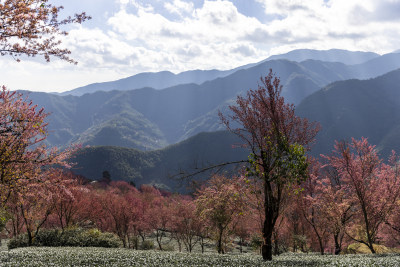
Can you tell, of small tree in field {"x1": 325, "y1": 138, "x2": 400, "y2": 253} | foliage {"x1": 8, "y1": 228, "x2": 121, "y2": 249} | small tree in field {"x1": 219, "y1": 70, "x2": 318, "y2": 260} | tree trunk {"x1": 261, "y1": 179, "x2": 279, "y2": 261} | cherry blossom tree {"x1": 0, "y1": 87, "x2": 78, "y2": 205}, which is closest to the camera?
cherry blossom tree {"x1": 0, "y1": 87, "x2": 78, "y2": 205}

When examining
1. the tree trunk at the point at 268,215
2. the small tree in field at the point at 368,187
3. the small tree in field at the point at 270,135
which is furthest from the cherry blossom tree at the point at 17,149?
the small tree in field at the point at 368,187

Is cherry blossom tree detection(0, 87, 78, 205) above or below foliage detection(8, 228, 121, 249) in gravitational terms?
above

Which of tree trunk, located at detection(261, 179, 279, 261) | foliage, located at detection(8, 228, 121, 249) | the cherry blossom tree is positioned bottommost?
foliage, located at detection(8, 228, 121, 249)

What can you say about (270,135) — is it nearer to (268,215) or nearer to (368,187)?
(268,215)

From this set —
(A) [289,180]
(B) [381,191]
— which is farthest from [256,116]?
(B) [381,191]

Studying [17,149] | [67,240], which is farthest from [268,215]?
[67,240]

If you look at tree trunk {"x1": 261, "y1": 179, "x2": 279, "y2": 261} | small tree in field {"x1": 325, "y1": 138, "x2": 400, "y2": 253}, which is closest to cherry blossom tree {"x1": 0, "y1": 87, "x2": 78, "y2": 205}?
tree trunk {"x1": 261, "y1": 179, "x2": 279, "y2": 261}

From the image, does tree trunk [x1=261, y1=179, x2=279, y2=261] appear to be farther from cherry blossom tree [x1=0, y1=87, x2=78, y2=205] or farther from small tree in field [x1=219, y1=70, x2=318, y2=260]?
cherry blossom tree [x1=0, y1=87, x2=78, y2=205]

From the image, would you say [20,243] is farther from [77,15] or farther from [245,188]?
[77,15]

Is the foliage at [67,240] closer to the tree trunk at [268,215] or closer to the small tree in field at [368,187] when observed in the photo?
the tree trunk at [268,215]

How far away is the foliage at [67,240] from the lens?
30.4 m

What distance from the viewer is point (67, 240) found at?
100 feet

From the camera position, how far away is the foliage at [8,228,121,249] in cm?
3042

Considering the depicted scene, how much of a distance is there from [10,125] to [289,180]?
1464cm
